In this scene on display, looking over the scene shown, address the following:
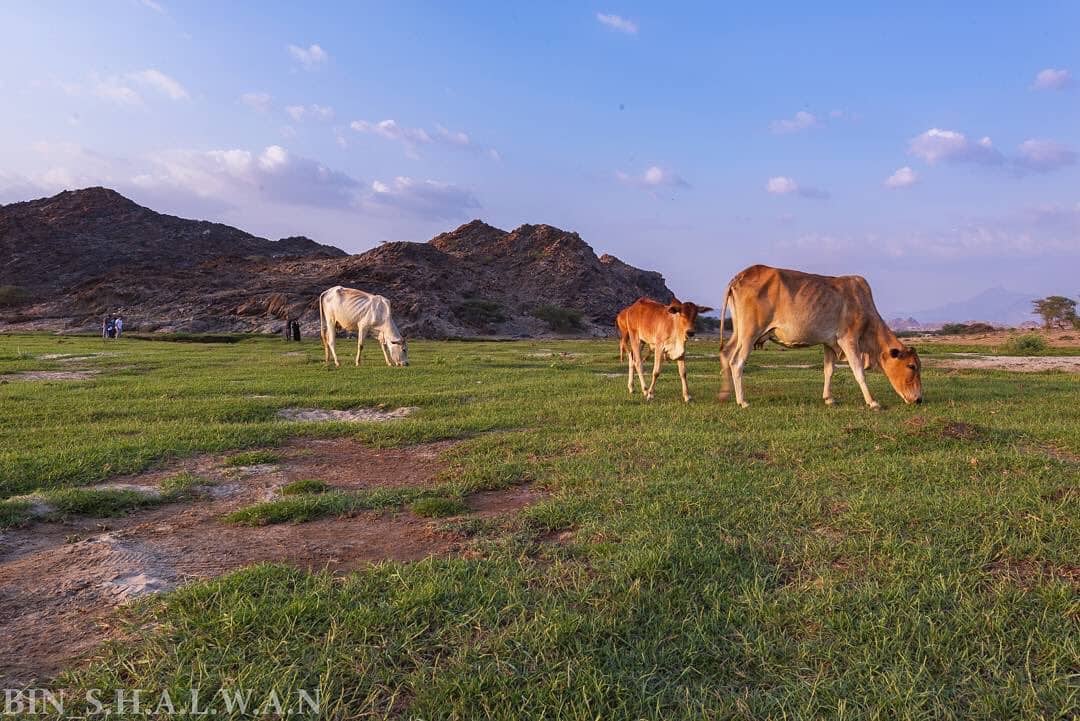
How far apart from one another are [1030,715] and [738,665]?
1.11 meters

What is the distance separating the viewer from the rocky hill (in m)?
55.8

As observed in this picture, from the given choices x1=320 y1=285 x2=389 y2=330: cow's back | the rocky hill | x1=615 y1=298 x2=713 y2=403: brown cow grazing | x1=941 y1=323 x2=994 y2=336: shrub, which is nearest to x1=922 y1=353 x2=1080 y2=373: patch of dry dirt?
x1=615 y1=298 x2=713 y2=403: brown cow grazing

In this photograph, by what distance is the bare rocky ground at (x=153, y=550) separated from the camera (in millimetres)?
3232

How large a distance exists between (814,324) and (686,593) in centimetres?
846

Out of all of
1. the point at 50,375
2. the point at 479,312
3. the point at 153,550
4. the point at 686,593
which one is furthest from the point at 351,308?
the point at 479,312

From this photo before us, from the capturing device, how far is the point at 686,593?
3535 millimetres

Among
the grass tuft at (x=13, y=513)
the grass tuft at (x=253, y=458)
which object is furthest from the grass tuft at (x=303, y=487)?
the grass tuft at (x=13, y=513)

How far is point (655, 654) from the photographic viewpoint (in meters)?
2.97

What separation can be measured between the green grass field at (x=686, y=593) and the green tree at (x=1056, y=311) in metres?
61.2

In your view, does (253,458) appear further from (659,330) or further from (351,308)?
(351,308)

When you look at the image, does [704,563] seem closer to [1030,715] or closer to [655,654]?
[655,654]

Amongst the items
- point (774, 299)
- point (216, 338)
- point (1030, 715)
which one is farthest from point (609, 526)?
point (216, 338)

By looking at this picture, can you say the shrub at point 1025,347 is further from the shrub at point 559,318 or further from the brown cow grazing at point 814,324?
the shrub at point 559,318

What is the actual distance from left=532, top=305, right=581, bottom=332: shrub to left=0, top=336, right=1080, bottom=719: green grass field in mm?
59029
